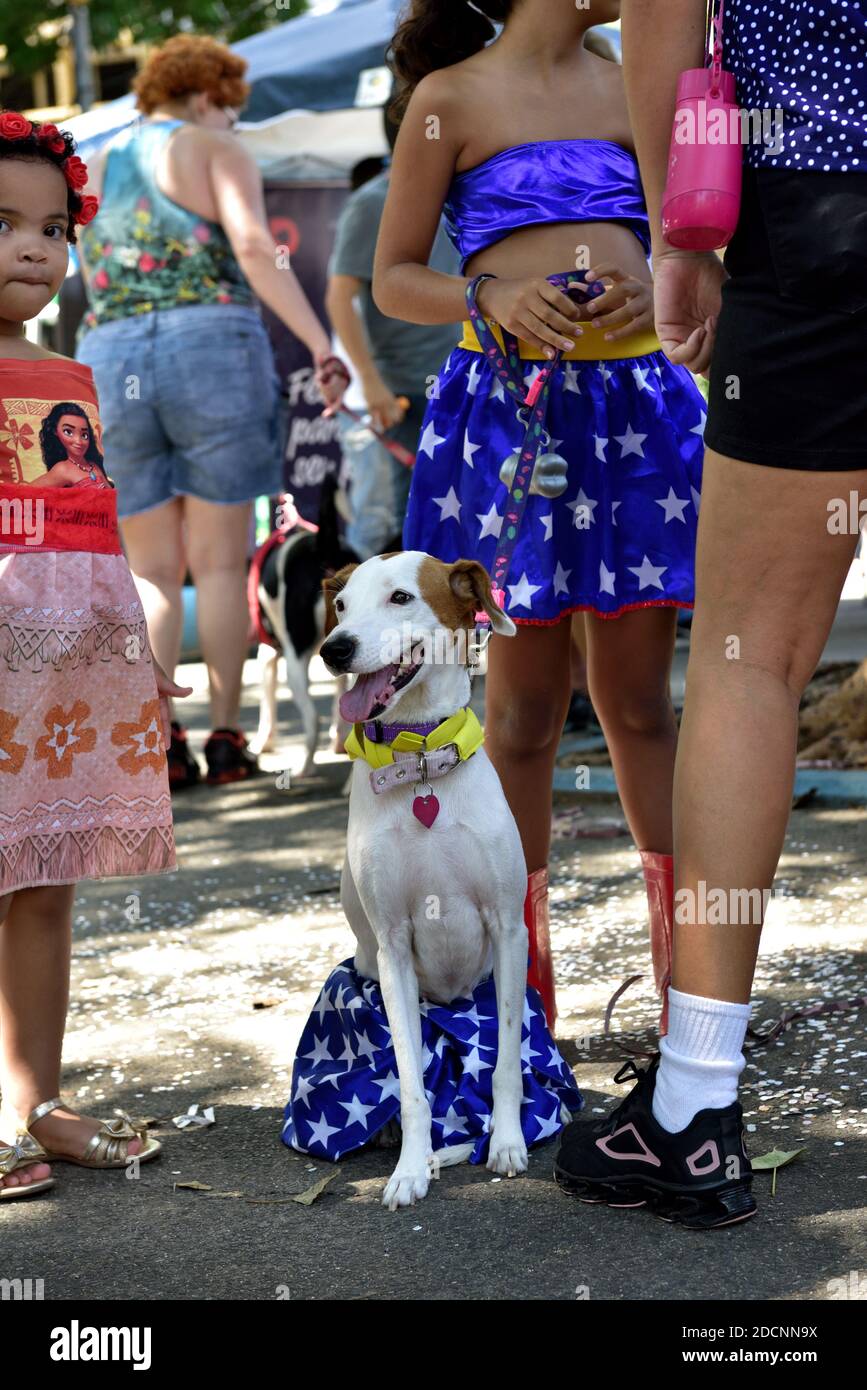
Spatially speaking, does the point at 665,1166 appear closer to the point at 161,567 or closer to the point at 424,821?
the point at 424,821

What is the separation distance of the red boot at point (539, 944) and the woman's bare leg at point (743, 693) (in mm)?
848

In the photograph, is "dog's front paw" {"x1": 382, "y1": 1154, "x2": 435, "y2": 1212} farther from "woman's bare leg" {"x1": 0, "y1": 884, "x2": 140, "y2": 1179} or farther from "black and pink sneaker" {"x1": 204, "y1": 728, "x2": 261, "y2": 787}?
"black and pink sneaker" {"x1": 204, "y1": 728, "x2": 261, "y2": 787}

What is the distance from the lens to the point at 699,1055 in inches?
92.3

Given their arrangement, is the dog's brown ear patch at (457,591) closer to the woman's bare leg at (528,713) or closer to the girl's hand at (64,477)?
the woman's bare leg at (528,713)

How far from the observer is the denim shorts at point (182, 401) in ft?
19.5

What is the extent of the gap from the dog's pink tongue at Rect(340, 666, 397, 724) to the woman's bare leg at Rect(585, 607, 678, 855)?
1.99ft

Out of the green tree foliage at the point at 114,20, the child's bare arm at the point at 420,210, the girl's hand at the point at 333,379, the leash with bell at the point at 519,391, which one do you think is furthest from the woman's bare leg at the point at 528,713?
the green tree foliage at the point at 114,20

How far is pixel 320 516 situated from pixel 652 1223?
13.3 feet

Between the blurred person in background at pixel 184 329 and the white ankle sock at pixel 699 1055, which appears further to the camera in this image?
the blurred person in background at pixel 184 329

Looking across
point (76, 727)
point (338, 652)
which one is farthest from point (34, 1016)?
point (338, 652)

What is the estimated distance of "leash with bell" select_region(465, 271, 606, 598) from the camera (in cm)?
295

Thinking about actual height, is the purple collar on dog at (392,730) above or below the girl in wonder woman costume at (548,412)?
below

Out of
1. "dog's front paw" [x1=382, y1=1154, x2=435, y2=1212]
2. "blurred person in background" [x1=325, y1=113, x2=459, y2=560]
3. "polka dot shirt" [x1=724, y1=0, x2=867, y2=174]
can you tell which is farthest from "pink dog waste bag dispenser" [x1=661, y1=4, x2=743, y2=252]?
"blurred person in background" [x1=325, y1=113, x2=459, y2=560]
